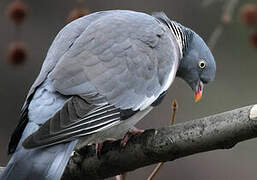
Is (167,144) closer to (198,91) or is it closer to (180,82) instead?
(198,91)

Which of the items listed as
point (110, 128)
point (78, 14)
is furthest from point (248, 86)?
point (110, 128)

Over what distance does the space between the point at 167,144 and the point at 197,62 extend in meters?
1.30

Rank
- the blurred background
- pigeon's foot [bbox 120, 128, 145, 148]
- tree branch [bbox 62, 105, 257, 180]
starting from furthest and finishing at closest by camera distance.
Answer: the blurred background
pigeon's foot [bbox 120, 128, 145, 148]
tree branch [bbox 62, 105, 257, 180]

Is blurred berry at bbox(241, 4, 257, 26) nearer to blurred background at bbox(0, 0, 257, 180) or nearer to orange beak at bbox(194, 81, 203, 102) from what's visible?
orange beak at bbox(194, 81, 203, 102)

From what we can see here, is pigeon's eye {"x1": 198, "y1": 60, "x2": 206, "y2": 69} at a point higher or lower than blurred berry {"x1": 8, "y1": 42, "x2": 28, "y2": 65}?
lower

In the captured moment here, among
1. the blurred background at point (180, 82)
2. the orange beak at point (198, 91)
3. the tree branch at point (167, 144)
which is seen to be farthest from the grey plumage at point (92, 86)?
the blurred background at point (180, 82)

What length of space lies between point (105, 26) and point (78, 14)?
0.43m

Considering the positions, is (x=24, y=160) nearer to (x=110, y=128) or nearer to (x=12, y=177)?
(x=12, y=177)

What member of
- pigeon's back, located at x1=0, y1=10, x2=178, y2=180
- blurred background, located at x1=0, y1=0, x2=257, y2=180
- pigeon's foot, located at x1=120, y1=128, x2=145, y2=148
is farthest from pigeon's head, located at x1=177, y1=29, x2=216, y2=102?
blurred background, located at x1=0, y1=0, x2=257, y2=180

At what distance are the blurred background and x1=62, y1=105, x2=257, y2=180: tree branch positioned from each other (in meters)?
4.35

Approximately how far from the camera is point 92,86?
15.9 feet

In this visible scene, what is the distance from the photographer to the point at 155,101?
5.17m

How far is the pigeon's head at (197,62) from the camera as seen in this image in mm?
5727

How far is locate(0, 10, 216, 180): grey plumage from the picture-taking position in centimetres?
448
